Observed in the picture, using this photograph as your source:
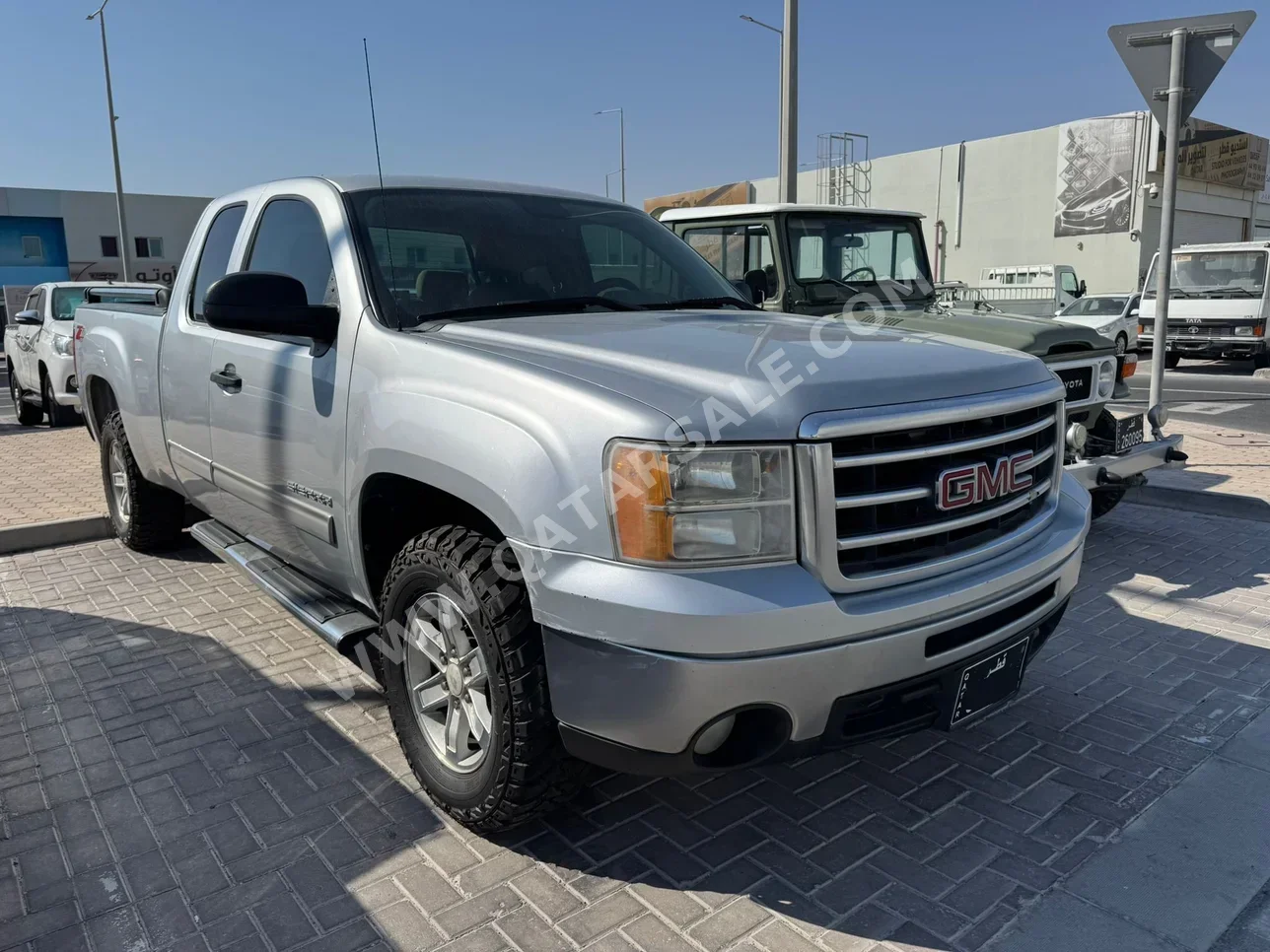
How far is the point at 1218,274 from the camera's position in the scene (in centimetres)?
1766

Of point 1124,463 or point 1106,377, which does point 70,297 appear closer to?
point 1106,377

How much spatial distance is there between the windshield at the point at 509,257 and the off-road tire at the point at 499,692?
0.85 metres

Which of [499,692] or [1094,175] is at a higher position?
[1094,175]

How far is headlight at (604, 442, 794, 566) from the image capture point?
7.20 ft

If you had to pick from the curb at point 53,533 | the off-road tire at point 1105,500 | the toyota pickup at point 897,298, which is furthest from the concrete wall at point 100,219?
the off-road tire at point 1105,500

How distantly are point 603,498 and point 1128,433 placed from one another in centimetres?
466

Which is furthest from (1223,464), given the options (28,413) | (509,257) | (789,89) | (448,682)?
(28,413)

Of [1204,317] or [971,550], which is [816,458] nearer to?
[971,550]

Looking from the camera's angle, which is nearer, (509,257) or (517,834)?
(517,834)

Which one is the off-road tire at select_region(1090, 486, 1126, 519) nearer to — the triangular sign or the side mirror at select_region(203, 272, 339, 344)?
the triangular sign

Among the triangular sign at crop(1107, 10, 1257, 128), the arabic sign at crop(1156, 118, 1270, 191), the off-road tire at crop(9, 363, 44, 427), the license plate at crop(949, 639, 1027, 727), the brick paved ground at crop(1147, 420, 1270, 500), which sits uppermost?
the arabic sign at crop(1156, 118, 1270, 191)

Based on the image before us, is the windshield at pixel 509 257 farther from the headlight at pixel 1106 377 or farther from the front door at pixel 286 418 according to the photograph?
the headlight at pixel 1106 377

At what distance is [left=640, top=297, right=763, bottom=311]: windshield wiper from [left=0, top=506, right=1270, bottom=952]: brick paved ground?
174cm

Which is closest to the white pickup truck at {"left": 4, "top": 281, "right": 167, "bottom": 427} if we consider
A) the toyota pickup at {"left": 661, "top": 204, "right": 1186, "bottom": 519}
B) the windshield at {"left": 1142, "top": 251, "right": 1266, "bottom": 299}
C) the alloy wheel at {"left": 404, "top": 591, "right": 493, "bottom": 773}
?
the toyota pickup at {"left": 661, "top": 204, "right": 1186, "bottom": 519}
